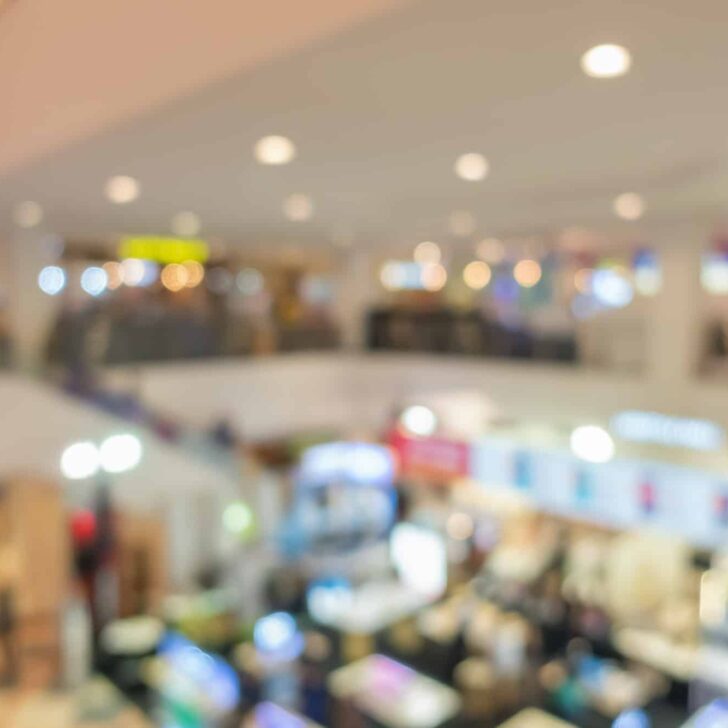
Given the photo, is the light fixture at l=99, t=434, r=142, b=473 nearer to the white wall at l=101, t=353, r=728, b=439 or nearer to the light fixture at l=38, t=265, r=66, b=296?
the white wall at l=101, t=353, r=728, b=439

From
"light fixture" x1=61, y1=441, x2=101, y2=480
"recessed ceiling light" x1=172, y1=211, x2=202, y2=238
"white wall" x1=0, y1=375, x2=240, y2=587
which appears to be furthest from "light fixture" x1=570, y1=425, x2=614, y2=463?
"light fixture" x1=61, y1=441, x2=101, y2=480

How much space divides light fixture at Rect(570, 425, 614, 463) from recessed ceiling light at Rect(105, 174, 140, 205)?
12.7ft

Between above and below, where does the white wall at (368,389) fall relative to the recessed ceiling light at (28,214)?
below

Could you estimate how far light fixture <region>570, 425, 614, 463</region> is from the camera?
579 centimetres

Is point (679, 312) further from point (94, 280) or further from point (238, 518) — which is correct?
point (94, 280)

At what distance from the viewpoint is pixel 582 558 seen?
8.59m

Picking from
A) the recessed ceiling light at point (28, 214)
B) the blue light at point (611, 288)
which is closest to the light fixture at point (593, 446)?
the blue light at point (611, 288)

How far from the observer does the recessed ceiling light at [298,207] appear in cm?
599

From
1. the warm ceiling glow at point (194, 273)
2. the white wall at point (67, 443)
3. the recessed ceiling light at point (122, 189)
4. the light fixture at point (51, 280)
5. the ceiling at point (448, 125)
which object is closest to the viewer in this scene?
the ceiling at point (448, 125)

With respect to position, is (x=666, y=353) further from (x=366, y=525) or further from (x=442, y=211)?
(x=366, y=525)

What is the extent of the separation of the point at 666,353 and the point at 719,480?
300 cm

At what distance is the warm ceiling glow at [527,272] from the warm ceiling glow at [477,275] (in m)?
0.75

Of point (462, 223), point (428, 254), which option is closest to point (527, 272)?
point (428, 254)

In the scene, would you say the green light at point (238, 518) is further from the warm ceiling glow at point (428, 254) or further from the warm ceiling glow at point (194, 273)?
the warm ceiling glow at point (428, 254)
